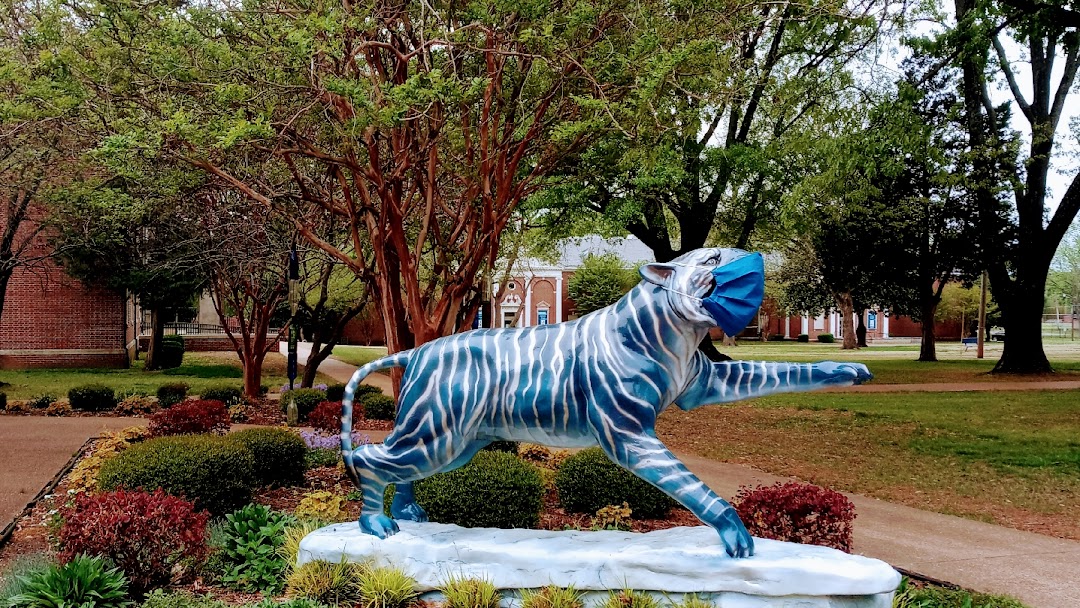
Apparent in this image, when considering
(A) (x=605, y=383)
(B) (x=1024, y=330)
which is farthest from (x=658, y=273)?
(B) (x=1024, y=330)

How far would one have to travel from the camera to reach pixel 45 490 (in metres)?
8.88

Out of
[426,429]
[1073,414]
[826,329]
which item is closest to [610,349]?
[426,429]

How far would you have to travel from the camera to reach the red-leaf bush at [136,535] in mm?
5289

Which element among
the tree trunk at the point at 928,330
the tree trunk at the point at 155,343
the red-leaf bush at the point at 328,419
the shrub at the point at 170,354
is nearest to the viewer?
the red-leaf bush at the point at 328,419

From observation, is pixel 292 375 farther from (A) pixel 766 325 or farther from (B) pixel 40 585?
(A) pixel 766 325

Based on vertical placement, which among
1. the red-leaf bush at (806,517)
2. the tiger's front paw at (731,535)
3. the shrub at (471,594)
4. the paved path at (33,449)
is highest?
the tiger's front paw at (731,535)

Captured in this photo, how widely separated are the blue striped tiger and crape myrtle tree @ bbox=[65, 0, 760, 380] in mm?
3804

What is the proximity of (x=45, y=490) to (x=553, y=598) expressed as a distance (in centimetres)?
675

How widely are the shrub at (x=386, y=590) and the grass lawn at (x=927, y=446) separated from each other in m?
6.56

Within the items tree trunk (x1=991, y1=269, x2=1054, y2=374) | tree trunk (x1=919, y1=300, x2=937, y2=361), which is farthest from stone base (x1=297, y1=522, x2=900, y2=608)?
tree trunk (x1=919, y1=300, x2=937, y2=361)

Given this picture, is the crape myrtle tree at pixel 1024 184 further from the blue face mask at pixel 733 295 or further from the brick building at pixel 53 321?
the brick building at pixel 53 321

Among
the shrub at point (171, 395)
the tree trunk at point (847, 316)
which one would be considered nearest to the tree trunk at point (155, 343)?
the shrub at point (171, 395)

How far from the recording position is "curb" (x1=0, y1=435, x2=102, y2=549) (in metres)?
7.07

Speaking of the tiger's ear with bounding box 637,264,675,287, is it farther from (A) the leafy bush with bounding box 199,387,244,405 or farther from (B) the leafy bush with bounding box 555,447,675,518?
(A) the leafy bush with bounding box 199,387,244,405
